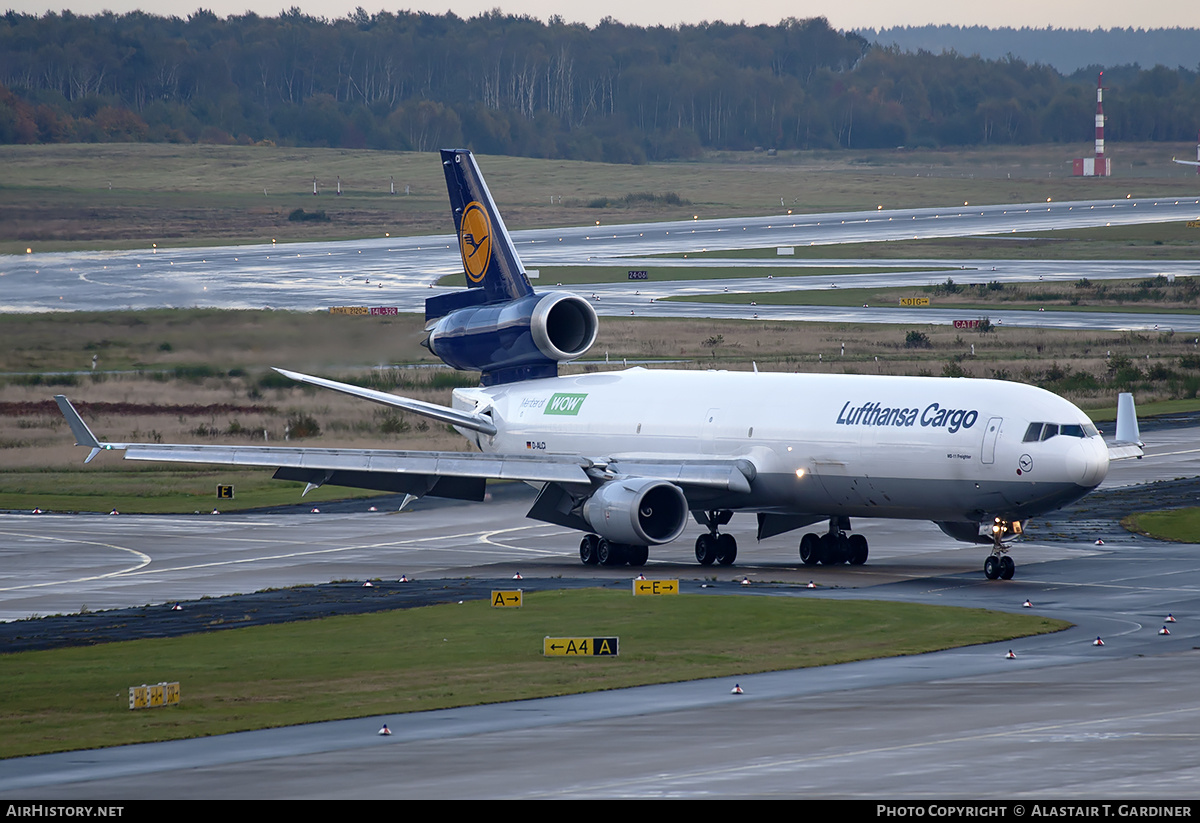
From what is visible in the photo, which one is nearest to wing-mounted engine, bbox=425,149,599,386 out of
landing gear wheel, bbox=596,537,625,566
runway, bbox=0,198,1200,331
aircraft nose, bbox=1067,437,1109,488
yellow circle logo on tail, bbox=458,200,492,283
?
yellow circle logo on tail, bbox=458,200,492,283

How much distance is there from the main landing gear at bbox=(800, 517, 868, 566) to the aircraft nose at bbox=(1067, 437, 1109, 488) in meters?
7.33

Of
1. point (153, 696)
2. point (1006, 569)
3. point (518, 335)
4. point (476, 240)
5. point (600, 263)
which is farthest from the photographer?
point (600, 263)

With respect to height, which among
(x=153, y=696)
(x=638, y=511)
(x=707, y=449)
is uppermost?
(x=707, y=449)

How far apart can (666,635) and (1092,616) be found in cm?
913

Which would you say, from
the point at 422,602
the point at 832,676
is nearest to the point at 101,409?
the point at 422,602

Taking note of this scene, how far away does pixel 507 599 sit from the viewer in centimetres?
3653

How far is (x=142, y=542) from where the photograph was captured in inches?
1992

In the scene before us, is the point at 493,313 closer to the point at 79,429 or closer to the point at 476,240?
the point at 476,240

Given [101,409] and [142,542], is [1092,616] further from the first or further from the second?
[101,409]

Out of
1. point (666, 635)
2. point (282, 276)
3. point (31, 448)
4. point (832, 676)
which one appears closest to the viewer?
point (832, 676)

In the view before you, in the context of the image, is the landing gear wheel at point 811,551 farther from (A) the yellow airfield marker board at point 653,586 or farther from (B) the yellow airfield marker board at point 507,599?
(B) the yellow airfield marker board at point 507,599

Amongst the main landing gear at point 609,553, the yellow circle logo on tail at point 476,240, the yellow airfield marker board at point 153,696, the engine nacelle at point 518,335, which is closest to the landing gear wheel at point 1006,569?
the main landing gear at point 609,553

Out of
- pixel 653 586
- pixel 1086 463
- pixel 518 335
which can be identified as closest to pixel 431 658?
pixel 653 586

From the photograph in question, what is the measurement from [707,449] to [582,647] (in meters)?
16.0
